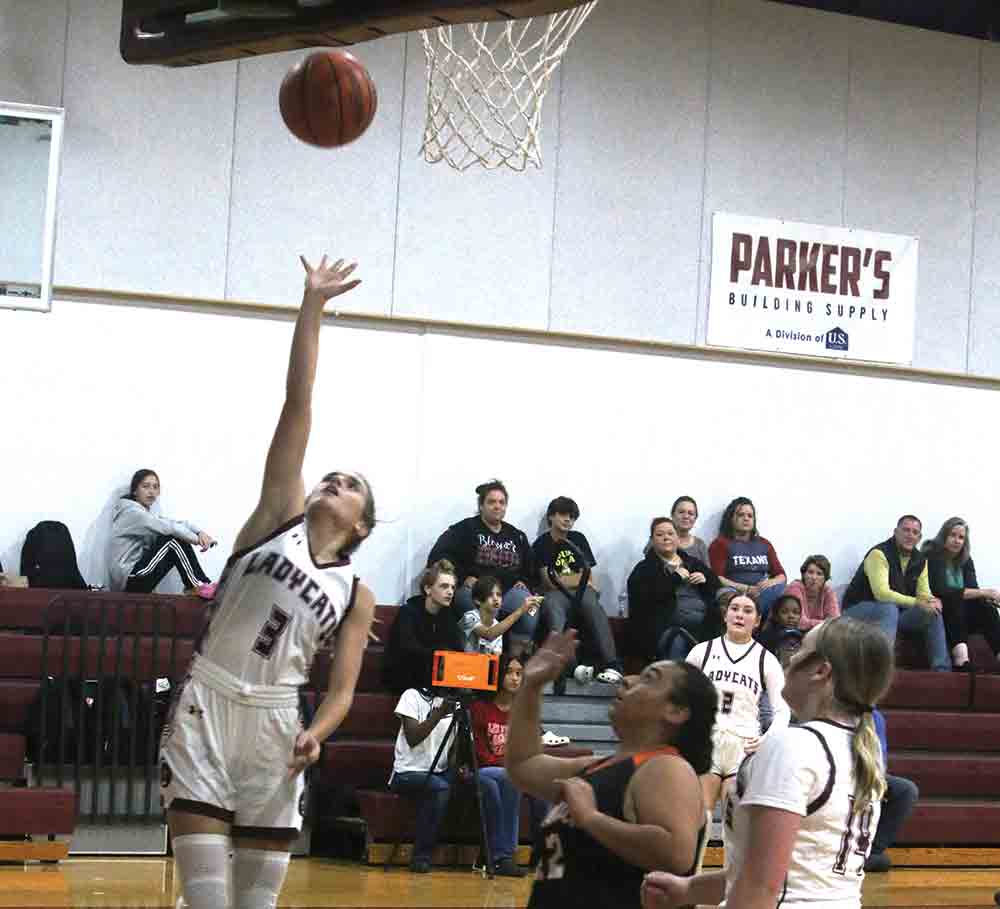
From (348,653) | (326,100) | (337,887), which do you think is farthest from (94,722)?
(348,653)

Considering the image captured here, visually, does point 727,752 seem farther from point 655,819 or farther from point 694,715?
point 655,819

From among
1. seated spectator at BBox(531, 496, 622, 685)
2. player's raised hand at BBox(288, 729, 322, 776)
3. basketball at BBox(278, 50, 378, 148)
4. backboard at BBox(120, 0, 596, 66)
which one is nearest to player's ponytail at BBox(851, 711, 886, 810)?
player's raised hand at BBox(288, 729, 322, 776)

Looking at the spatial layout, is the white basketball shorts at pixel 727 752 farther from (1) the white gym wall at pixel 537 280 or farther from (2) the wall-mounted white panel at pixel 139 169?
(2) the wall-mounted white panel at pixel 139 169

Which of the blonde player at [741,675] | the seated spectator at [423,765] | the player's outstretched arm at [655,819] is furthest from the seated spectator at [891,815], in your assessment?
the player's outstretched arm at [655,819]

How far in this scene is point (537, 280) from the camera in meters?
13.4

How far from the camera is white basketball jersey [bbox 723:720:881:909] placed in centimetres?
321

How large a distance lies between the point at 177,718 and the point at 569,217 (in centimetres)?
983

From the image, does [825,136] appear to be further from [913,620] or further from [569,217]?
[913,620]

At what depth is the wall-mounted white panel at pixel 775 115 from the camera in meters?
14.0

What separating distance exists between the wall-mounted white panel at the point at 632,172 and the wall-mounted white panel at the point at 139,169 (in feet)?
9.55

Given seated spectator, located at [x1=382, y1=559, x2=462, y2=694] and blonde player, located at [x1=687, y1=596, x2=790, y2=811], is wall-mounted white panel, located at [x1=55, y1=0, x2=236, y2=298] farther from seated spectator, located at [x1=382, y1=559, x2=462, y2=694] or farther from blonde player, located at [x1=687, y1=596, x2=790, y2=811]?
blonde player, located at [x1=687, y1=596, x2=790, y2=811]

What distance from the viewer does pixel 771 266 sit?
14.0 m

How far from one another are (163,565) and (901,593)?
601 cm

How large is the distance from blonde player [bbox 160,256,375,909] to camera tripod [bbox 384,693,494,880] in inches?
209
